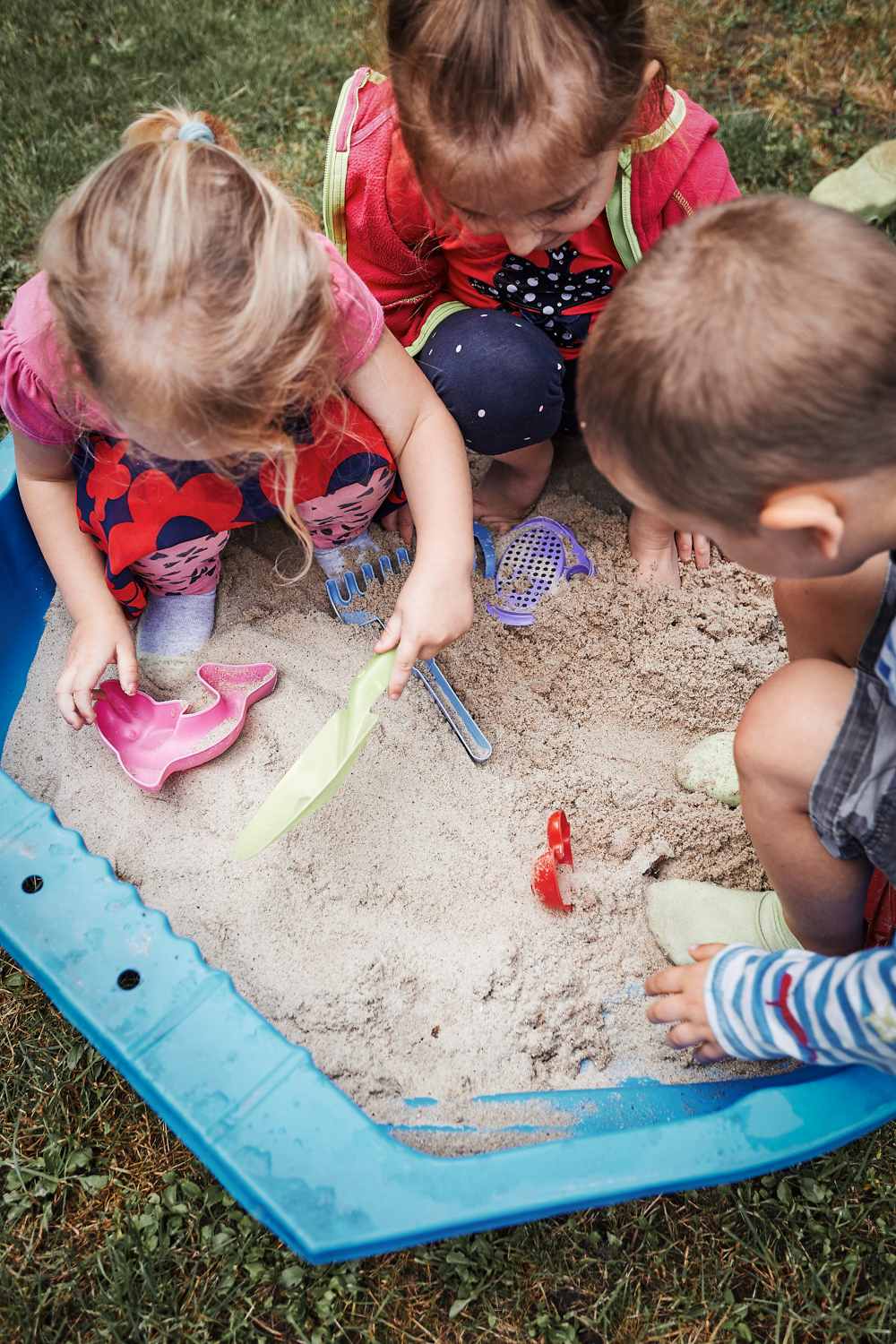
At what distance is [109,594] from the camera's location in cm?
115

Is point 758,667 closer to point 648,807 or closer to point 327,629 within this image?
point 648,807

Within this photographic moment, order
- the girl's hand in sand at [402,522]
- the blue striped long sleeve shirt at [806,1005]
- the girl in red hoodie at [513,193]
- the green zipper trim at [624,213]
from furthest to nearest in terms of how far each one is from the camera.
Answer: the girl's hand in sand at [402,522] < the green zipper trim at [624,213] < the girl in red hoodie at [513,193] < the blue striped long sleeve shirt at [806,1005]

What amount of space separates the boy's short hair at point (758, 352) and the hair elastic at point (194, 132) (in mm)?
457

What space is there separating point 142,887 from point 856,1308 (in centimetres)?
81

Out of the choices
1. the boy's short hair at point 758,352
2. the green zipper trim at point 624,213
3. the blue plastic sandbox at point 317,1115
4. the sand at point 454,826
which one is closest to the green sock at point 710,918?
the sand at point 454,826

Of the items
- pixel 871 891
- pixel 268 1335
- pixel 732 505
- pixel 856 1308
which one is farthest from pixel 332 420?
pixel 856 1308

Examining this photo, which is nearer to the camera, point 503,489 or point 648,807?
point 648,807

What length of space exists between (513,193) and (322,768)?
1.86 feet

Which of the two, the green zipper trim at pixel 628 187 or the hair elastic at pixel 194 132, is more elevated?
the hair elastic at pixel 194 132

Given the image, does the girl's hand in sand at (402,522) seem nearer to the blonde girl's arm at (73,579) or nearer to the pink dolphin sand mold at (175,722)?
the pink dolphin sand mold at (175,722)

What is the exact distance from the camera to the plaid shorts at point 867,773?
73 centimetres

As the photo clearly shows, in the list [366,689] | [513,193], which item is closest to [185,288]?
[513,193]

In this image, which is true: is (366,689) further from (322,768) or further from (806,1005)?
(806,1005)

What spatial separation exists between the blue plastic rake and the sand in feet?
0.05
